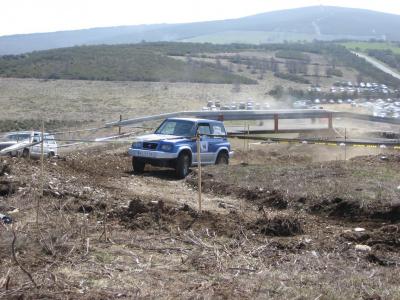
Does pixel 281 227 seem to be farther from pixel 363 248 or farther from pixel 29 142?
Result: pixel 29 142

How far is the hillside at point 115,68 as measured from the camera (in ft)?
246

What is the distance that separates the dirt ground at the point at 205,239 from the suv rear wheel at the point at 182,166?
1.96 m

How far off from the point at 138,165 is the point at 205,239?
28.8 feet

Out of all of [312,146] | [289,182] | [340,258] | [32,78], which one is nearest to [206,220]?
[340,258]

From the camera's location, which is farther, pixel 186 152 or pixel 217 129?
pixel 217 129

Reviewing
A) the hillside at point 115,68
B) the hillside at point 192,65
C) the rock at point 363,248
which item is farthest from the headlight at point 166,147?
the hillside at point 115,68

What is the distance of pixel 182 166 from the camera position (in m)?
16.5

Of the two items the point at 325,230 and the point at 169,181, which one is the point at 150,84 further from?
the point at 325,230

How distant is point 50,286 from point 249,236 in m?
3.25

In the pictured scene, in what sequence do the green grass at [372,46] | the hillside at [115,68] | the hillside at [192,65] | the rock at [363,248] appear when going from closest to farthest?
the rock at [363,248] → the hillside at [192,65] → the hillside at [115,68] → the green grass at [372,46]

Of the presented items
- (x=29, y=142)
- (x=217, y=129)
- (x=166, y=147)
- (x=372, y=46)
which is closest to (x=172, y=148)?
(x=166, y=147)

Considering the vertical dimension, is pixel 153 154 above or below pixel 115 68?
above

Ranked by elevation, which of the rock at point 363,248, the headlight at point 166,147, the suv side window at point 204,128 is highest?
the rock at point 363,248

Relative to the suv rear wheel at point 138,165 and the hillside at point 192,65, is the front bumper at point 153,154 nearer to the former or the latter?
the suv rear wheel at point 138,165
